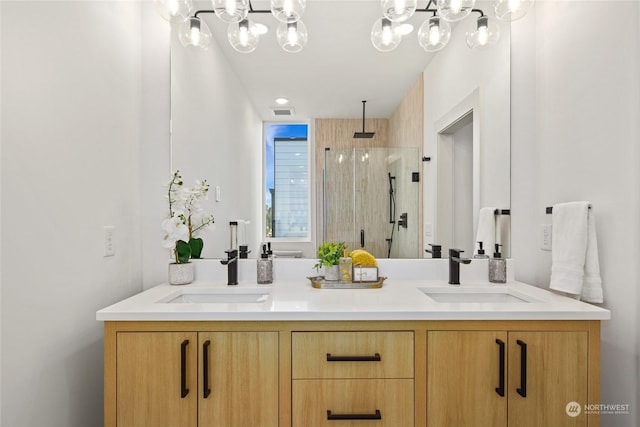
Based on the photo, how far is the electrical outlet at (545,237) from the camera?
1679 mm

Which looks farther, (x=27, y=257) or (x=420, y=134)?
(x=420, y=134)

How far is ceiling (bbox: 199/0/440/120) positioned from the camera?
1775mm

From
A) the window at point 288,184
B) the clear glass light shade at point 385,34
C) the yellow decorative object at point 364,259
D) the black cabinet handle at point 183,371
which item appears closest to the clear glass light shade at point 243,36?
the window at point 288,184

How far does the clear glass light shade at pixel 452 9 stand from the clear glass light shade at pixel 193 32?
1105 millimetres

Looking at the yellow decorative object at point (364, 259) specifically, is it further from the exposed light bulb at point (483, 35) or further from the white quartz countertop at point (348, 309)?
the exposed light bulb at point (483, 35)

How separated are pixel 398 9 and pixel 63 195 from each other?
156 centimetres

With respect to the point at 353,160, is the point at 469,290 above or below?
below

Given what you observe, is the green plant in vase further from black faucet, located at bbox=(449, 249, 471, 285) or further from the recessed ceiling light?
the recessed ceiling light

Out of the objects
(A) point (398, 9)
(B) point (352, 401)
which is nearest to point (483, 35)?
(A) point (398, 9)

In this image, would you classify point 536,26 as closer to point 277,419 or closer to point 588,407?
point 588,407

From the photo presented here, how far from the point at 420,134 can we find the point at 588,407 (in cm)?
129

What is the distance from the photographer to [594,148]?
1403mm

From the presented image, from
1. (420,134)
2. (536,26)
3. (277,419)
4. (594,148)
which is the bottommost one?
(277,419)

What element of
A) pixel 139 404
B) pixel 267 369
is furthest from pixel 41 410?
pixel 267 369
